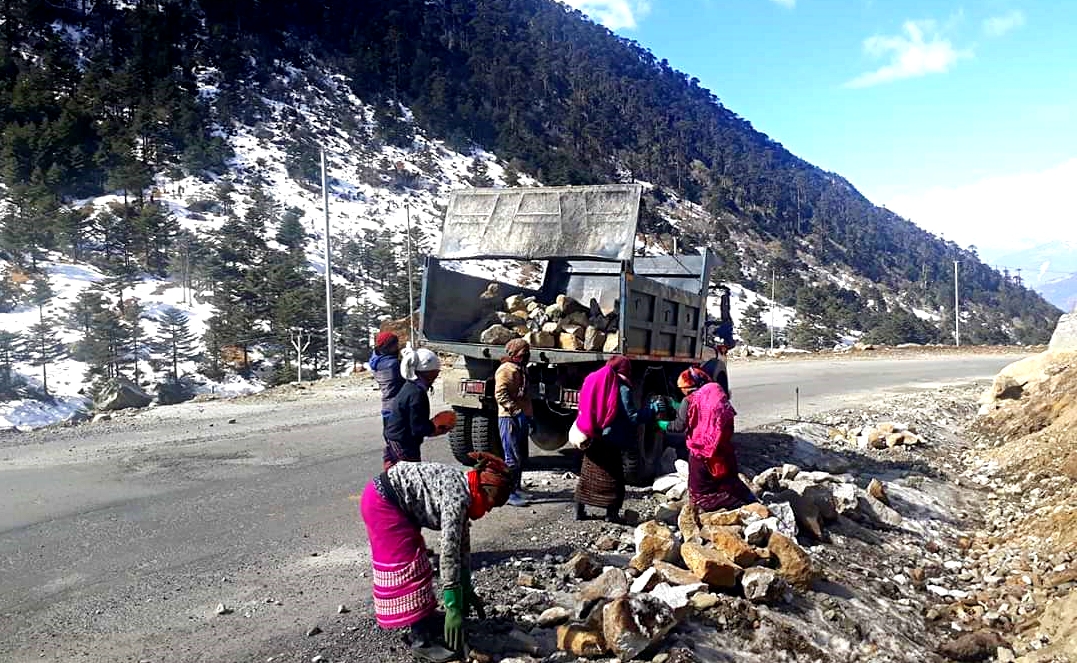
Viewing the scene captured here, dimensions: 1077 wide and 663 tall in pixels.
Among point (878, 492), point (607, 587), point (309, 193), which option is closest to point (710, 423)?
point (607, 587)

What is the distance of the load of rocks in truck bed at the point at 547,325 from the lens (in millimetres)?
7457

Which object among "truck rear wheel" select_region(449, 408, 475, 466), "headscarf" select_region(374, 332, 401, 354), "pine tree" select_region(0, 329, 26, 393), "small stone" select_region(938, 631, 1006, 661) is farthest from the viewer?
"pine tree" select_region(0, 329, 26, 393)

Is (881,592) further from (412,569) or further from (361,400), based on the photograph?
(361,400)

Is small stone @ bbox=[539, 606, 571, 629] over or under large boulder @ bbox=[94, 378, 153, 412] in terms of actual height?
over

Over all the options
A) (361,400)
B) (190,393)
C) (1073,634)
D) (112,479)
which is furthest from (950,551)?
(190,393)

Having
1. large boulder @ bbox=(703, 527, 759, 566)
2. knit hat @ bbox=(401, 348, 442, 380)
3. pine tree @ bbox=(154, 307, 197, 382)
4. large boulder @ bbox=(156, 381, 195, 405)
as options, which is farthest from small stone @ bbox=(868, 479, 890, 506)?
pine tree @ bbox=(154, 307, 197, 382)

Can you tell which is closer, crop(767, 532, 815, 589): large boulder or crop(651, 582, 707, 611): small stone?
crop(651, 582, 707, 611): small stone

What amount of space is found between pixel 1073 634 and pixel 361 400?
12030 mm

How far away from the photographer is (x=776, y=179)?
9494 centimetres

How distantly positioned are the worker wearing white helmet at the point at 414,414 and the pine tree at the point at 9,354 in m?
23.4

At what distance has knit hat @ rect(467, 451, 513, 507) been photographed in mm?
3641

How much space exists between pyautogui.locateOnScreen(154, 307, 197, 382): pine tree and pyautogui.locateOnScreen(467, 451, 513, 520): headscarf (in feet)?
91.9

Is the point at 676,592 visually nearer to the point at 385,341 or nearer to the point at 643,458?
the point at 385,341

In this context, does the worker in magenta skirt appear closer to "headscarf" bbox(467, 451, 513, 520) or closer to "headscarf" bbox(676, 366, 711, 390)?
"headscarf" bbox(467, 451, 513, 520)
